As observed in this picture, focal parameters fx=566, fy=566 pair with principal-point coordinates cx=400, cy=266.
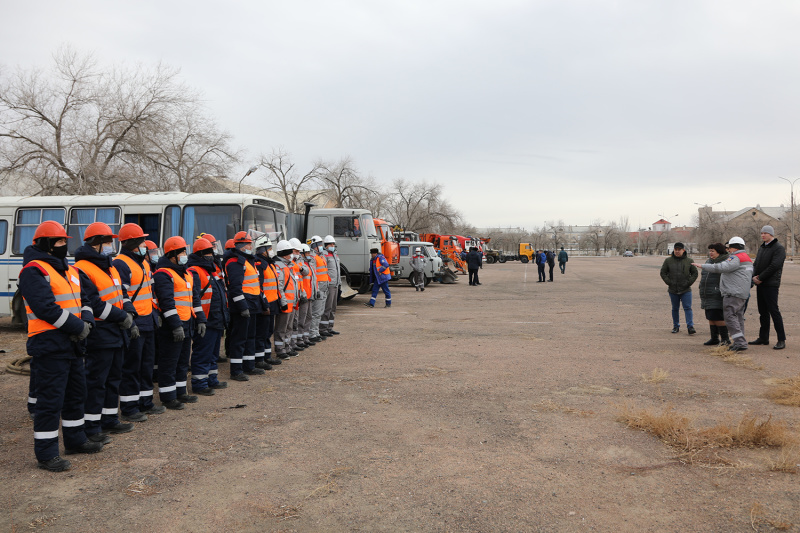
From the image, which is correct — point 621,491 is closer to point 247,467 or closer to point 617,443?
point 617,443

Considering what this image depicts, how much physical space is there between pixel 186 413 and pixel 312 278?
15.1 ft

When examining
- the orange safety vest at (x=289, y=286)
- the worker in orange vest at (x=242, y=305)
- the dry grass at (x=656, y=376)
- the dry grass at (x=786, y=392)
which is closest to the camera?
the dry grass at (x=786, y=392)

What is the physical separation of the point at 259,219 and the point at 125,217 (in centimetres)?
299

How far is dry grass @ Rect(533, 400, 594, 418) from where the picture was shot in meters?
5.93

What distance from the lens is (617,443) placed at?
5047 millimetres

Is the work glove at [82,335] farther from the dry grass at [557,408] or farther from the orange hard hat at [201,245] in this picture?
the dry grass at [557,408]

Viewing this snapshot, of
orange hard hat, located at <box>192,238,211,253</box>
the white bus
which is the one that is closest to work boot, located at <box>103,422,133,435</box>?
orange hard hat, located at <box>192,238,211,253</box>

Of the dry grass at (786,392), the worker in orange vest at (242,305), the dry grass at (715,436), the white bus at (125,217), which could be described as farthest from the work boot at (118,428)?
the white bus at (125,217)

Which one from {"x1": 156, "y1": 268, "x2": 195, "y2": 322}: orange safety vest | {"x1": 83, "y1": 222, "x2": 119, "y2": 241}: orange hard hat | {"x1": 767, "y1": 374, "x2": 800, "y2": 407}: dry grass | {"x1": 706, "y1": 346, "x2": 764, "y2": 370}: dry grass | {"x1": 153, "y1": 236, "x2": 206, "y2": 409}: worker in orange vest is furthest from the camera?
{"x1": 706, "y1": 346, "x2": 764, "y2": 370}: dry grass

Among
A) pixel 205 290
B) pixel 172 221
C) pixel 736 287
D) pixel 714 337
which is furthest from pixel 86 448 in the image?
pixel 714 337

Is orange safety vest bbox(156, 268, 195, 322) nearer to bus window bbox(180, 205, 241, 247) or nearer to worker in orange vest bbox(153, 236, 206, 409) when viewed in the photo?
worker in orange vest bbox(153, 236, 206, 409)

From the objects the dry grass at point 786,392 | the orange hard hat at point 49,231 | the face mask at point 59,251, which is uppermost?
the orange hard hat at point 49,231

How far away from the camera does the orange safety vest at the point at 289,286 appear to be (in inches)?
360

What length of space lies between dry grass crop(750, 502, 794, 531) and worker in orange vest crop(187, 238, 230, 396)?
572 cm
